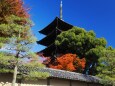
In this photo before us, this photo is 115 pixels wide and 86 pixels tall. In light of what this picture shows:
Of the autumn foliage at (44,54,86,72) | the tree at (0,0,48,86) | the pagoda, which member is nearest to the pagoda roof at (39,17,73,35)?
the pagoda

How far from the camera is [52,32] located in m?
50.2

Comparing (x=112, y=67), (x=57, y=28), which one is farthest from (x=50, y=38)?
(x=112, y=67)

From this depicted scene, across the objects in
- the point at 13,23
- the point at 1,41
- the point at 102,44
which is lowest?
the point at 1,41

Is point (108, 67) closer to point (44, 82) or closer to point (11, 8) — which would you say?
point (44, 82)

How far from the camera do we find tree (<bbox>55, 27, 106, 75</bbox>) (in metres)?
43.1

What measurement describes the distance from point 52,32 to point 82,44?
7.73 metres

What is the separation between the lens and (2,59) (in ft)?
54.1

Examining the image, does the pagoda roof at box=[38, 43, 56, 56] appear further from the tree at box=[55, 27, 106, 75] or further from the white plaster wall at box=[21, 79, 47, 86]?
the white plaster wall at box=[21, 79, 47, 86]

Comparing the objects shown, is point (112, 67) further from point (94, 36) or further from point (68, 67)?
point (94, 36)

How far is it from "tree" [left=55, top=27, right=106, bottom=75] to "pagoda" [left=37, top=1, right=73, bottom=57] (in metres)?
2.96

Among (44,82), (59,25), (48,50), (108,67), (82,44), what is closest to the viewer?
(44,82)

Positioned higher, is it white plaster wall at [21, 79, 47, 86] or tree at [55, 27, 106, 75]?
tree at [55, 27, 106, 75]

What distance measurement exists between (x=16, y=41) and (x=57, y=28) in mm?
33004

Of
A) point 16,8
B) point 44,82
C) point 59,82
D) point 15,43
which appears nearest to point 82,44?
point 16,8
